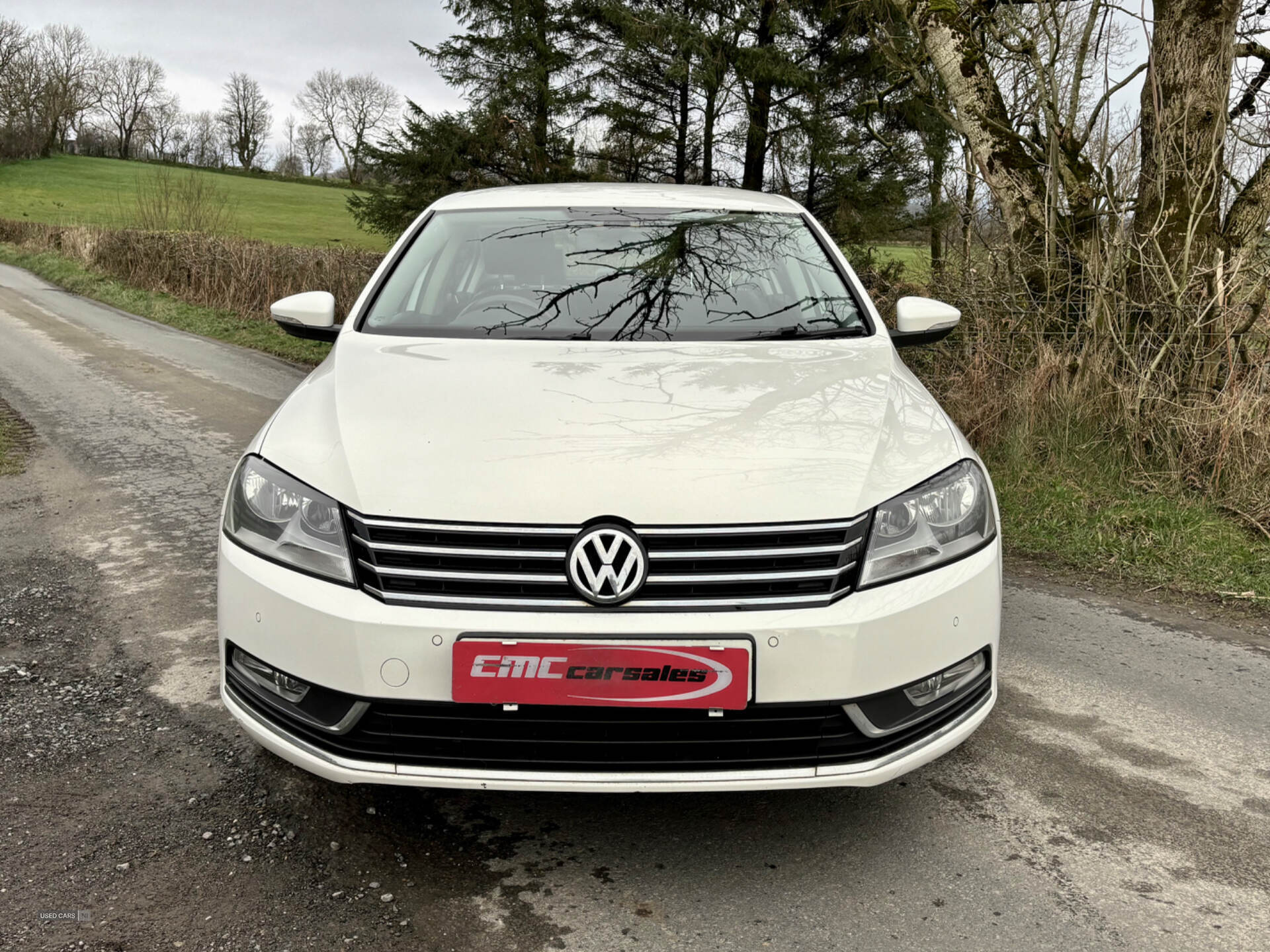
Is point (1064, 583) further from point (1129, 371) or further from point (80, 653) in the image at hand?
point (80, 653)

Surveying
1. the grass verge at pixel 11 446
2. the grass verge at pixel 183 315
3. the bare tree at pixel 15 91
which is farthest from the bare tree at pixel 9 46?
the grass verge at pixel 11 446

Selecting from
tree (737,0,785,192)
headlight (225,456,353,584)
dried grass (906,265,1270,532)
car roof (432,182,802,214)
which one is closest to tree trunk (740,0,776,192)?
tree (737,0,785,192)

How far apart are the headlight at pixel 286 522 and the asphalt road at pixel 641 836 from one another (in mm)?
703

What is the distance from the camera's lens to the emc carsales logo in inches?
82.4

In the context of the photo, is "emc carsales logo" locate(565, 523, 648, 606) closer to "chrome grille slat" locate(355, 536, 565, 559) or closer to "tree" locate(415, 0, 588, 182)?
"chrome grille slat" locate(355, 536, 565, 559)

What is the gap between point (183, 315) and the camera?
57.8 feet

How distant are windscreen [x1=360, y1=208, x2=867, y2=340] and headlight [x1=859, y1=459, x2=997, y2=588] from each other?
967mm

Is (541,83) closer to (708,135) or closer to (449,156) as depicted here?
(449,156)

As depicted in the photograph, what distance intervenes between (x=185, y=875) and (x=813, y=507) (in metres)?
1.60

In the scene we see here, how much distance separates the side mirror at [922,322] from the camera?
3531 millimetres

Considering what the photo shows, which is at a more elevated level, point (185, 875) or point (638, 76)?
point (638, 76)

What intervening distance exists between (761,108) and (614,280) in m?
12.4

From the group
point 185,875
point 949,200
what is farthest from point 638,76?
point 185,875

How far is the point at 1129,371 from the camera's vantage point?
19.7ft
